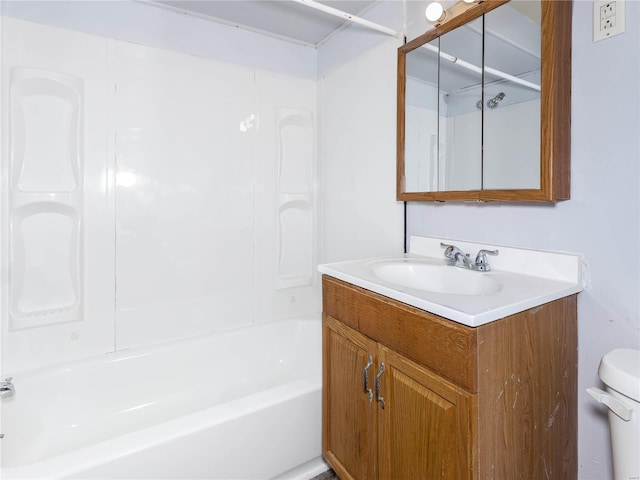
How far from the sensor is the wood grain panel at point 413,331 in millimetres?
848

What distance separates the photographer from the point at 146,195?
1.88m

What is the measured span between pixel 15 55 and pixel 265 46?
4.17ft

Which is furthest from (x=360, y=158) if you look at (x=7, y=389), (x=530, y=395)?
(x=7, y=389)

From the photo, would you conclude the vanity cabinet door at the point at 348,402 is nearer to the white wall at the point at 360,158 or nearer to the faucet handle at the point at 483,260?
the faucet handle at the point at 483,260

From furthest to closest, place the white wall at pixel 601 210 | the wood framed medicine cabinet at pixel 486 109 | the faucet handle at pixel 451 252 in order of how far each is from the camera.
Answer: the faucet handle at pixel 451 252, the wood framed medicine cabinet at pixel 486 109, the white wall at pixel 601 210

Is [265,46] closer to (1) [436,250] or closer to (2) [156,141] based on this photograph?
(2) [156,141]

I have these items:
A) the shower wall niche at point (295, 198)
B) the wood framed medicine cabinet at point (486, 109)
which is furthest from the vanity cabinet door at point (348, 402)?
the shower wall niche at point (295, 198)

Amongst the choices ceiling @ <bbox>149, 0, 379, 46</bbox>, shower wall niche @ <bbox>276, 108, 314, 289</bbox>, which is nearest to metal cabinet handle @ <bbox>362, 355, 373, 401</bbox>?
shower wall niche @ <bbox>276, 108, 314, 289</bbox>

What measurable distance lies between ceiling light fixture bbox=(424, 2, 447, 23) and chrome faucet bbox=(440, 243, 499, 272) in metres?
0.94

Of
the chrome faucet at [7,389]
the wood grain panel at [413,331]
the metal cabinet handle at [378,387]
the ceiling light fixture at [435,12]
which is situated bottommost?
the chrome faucet at [7,389]

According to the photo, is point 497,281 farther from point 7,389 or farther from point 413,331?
point 7,389

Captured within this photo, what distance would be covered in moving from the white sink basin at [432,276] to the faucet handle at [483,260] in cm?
3

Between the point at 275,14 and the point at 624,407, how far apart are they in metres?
2.28

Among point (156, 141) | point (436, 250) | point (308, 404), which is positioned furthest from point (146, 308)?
point (436, 250)
